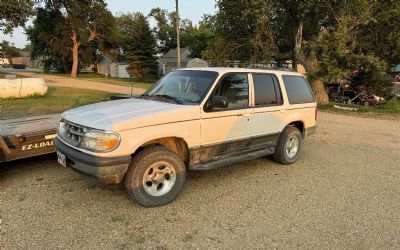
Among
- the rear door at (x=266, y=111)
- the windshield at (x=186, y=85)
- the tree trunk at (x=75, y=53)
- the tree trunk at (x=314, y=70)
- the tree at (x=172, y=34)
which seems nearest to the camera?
the windshield at (x=186, y=85)

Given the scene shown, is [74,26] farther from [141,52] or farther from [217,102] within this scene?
[217,102]

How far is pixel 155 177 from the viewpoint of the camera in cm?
448

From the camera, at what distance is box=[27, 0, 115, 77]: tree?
142ft

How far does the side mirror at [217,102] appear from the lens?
4836 millimetres

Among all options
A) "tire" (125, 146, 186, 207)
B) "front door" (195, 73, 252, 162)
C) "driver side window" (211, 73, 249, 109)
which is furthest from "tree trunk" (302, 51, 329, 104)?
"tire" (125, 146, 186, 207)

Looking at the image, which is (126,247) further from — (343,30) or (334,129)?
(343,30)

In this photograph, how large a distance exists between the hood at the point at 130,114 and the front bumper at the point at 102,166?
378 millimetres

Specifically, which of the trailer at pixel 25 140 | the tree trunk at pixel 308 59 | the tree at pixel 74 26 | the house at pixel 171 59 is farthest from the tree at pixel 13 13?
the house at pixel 171 59

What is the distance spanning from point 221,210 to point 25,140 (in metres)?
3.20

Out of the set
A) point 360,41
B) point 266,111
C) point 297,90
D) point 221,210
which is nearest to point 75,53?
point 360,41

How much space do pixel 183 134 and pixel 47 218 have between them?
2.03 meters

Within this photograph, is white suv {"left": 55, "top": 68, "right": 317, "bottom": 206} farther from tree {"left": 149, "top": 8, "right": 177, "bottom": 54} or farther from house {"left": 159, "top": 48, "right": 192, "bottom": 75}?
tree {"left": 149, "top": 8, "right": 177, "bottom": 54}

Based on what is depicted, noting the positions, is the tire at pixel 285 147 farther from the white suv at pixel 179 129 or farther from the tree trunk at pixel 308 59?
the tree trunk at pixel 308 59

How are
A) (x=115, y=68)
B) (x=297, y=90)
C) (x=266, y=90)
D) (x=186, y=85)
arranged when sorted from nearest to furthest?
1. (x=186, y=85)
2. (x=266, y=90)
3. (x=297, y=90)
4. (x=115, y=68)
